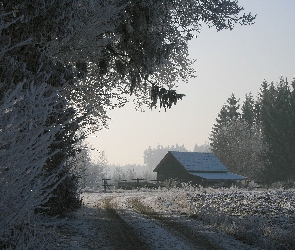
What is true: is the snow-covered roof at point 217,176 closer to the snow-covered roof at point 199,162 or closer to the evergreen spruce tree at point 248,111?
the snow-covered roof at point 199,162

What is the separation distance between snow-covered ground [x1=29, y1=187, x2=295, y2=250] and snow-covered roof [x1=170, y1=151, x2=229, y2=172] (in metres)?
33.9

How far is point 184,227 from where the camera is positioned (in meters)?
13.9

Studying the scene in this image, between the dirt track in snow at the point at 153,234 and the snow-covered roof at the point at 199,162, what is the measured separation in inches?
1470

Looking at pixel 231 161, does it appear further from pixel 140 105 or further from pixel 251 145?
pixel 140 105

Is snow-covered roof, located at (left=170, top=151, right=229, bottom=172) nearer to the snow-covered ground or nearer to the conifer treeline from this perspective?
the conifer treeline

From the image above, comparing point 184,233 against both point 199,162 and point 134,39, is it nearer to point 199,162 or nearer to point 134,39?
point 134,39

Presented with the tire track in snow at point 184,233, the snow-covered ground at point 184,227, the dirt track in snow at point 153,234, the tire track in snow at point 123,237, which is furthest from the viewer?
the snow-covered ground at point 184,227

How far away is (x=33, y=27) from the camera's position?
32.4 feet

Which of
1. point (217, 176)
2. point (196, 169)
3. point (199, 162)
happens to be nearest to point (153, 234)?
point (217, 176)

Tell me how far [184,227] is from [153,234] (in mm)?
1934

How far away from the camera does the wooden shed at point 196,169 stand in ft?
169

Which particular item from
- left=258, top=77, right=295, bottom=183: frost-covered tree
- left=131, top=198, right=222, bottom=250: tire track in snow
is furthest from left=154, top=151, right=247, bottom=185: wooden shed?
left=131, top=198, right=222, bottom=250: tire track in snow

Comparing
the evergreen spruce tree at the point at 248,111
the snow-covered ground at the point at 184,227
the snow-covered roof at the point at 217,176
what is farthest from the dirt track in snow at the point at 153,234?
the evergreen spruce tree at the point at 248,111

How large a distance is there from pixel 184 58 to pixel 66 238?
10473 millimetres
